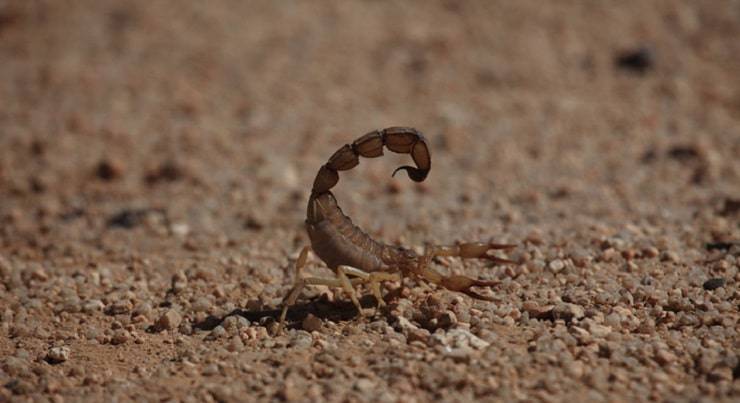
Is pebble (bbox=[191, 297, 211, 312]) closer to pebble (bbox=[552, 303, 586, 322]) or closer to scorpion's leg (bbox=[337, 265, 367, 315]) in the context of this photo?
scorpion's leg (bbox=[337, 265, 367, 315])

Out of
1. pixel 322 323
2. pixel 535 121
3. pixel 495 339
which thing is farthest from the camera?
pixel 535 121

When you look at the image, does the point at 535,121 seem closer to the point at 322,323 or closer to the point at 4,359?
the point at 322,323

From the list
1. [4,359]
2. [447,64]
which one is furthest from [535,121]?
[4,359]

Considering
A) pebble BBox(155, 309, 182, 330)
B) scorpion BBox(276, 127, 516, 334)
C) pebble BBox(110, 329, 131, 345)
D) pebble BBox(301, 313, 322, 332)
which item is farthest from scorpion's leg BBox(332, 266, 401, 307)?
pebble BBox(110, 329, 131, 345)

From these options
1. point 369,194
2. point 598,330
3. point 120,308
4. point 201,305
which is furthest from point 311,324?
point 369,194

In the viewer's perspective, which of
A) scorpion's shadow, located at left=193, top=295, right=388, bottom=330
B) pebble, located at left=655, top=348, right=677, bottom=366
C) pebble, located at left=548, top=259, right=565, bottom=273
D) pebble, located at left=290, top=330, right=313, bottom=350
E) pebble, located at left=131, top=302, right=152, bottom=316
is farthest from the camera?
pebble, located at left=548, top=259, right=565, bottom=273

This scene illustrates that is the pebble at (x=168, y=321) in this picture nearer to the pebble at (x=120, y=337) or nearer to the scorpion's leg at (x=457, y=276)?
the pebble at (x=120, y=337)
